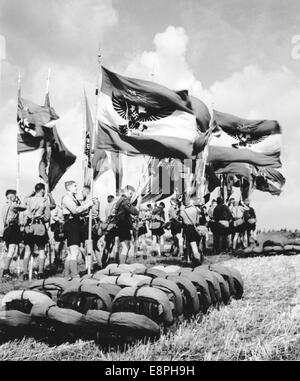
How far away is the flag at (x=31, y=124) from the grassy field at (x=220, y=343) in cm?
830

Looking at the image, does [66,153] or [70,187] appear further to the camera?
[66,153]

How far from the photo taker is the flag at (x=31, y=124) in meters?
13.0

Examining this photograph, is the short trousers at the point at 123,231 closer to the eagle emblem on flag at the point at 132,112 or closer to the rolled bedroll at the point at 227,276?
the eagle emblem on flag at the point at 132,112

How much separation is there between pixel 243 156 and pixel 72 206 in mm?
6868

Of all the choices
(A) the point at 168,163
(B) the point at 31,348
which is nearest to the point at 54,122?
(A) the point at 168,163

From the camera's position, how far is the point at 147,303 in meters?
5.18

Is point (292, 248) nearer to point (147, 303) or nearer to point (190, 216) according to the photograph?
point (190, 216)

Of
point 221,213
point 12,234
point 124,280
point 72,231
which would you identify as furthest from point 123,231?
point 221,213

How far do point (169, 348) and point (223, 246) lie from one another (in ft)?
41.3

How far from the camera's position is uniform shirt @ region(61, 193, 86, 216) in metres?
9.45

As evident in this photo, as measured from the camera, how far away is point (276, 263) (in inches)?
476
